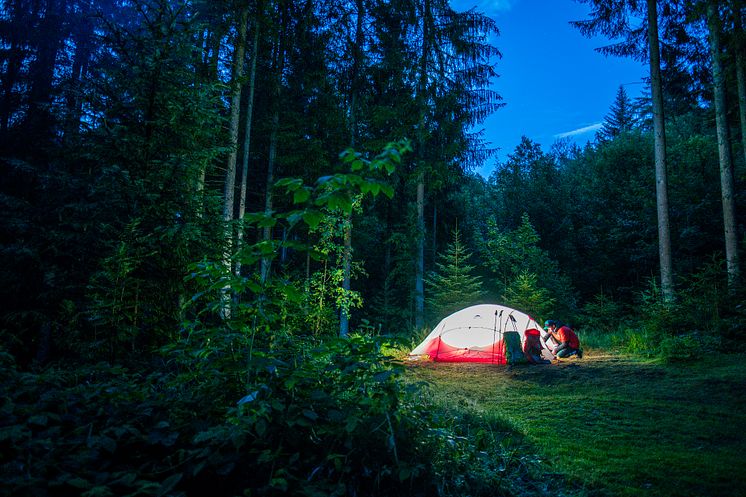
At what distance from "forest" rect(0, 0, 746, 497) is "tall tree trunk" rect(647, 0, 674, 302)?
85mm

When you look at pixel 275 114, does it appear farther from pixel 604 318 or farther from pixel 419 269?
pixel 604 318

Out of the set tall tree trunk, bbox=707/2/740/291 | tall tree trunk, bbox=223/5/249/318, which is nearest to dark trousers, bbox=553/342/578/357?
tall tree trunk, bbox=707/2/740/291

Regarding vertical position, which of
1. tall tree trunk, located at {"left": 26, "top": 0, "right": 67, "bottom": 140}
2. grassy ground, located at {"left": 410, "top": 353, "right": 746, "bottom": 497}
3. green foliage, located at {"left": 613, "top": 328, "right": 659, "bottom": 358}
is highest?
tall tree trunk, located at {"left": 26, "top": 0, "right": 67, "bottom": 140}

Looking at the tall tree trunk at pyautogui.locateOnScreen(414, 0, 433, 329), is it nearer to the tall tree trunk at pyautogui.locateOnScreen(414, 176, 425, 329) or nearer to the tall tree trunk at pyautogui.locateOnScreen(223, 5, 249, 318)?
the tall tree trunk at pyautogui.locateOnScreen(414, 176, 425, 329)

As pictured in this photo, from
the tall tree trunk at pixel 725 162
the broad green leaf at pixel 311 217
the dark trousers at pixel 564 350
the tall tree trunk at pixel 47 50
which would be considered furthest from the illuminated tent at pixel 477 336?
the tall tree trunk at pixel 47 50

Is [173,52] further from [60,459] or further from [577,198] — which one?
[577,198]

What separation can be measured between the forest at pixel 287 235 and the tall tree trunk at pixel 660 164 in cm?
8

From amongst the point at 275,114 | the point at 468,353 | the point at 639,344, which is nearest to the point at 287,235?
the point at 468,353

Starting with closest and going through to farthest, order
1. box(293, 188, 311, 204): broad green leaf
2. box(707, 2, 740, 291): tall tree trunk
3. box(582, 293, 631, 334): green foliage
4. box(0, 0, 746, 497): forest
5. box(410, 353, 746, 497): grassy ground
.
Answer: box(293, 188, 311, 204): broad green leaf, box(0, 0, 746, 497): forest, box(410, 353, 746, 497): grassy ground, box(707, 2, 740, 291): tall tree trunk, box(582, 293, 631, 334): green foliage

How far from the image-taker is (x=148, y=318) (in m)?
3.83

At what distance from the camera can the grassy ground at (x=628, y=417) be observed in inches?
124

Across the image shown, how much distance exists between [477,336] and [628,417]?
18.3ft

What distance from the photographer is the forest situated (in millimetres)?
2000

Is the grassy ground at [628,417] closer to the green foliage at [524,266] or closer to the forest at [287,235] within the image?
the forest at [287,235]
